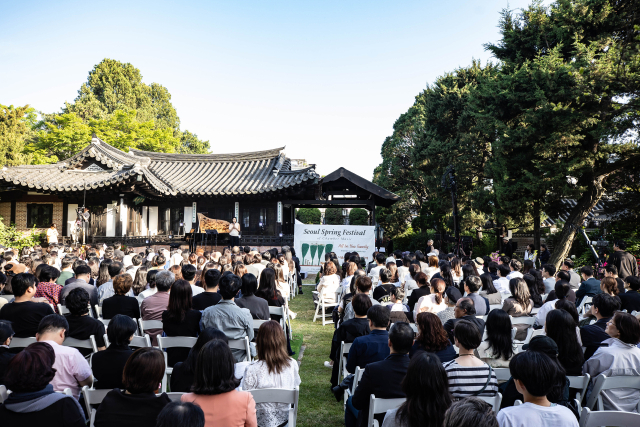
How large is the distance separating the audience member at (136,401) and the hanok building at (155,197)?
1417 centimetres

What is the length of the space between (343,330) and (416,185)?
21.9 meters

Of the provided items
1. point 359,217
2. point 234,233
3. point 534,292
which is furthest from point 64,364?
point 359,217

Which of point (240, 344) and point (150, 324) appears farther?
point (150, 324)

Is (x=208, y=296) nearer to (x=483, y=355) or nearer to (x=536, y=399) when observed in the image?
(x=483, y=355)

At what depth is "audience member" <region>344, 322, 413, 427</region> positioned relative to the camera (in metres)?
2.81

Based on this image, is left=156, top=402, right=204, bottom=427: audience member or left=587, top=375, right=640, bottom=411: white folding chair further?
left=587, top=375, right=640, bottom=411: white folding chair

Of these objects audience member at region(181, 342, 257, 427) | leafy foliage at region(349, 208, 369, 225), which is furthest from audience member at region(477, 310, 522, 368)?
leafy foliage at region(349, 208, 369, 225)

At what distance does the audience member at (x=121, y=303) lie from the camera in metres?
4.82

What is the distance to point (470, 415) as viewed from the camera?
62.2 inches

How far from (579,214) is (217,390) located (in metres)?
13.9

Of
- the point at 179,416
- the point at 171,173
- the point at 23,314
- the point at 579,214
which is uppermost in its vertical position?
the point at 171,173

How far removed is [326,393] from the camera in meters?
5.00

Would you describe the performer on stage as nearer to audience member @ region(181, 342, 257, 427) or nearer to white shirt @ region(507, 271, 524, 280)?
white shirt @ region(507, 271, 524, 280)

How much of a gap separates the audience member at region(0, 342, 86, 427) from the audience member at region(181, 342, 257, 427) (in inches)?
27.1
